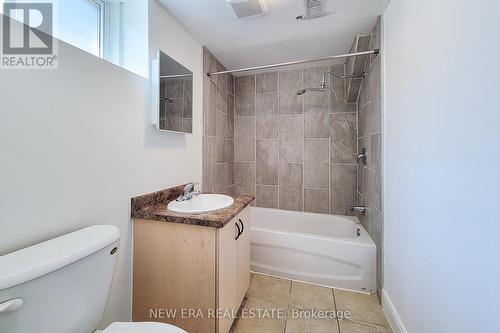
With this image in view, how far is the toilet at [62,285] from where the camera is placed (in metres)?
0.59

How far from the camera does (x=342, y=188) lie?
2.46 metres

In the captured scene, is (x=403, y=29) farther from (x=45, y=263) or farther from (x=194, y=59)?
(x=45, y=263)

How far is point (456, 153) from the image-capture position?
811 mm

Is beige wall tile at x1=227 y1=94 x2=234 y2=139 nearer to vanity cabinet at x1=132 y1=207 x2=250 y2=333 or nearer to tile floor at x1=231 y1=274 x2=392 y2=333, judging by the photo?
vanity cabinet at x1=132 y1=207 x2=250 y2=333

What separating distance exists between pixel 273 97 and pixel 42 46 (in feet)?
7.28

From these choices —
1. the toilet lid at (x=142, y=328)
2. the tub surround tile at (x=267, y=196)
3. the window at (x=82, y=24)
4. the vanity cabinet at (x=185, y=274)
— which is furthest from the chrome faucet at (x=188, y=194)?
the tub surround tile at (x=267, y=196)

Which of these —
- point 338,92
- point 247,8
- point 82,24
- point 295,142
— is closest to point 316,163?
point 295,142

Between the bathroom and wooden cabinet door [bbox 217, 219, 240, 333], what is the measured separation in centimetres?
1

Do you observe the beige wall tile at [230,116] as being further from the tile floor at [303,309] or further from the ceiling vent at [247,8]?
the tile floor at [303,309]

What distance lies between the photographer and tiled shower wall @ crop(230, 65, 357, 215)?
8.07 feet

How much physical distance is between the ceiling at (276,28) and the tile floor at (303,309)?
2.26 meters

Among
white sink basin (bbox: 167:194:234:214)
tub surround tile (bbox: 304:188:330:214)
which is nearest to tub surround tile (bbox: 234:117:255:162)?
tub surround tile (bbox: 304:188:330:214)

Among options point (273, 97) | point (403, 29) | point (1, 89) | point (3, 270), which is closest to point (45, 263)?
point (3, 270)

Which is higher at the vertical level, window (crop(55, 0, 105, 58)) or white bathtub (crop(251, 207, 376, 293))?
window (crop(55, 0, 105, 58))
